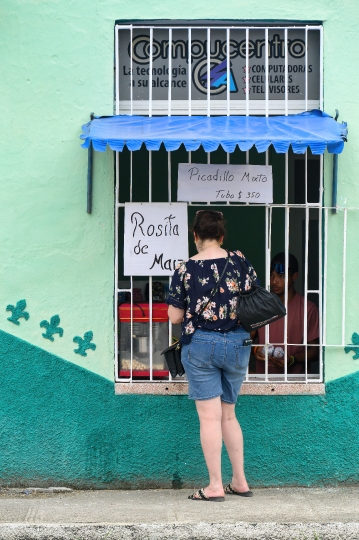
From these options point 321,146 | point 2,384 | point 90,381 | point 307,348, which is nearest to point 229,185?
point 321,146

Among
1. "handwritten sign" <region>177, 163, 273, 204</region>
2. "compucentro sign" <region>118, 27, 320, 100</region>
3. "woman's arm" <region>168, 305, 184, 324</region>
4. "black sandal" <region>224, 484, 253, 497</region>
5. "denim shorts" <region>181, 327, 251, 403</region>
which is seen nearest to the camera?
"denim shorts" <region>181, 327, 251, 403</region>

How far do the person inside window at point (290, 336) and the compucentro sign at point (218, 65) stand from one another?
1234 mm

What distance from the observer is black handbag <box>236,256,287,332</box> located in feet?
17.2

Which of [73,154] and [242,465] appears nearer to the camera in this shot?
[242,465]

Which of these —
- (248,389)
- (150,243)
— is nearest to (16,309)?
(150,243)

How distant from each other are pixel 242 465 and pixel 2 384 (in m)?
1.73

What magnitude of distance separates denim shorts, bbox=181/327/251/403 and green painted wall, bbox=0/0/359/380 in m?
0.83

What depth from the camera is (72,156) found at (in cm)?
589

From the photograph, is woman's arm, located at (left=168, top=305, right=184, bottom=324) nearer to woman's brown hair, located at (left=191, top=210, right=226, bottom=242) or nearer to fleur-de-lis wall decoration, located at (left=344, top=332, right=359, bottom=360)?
woman's brown hair, located at (left=191, top=210, right=226, bottom=242)

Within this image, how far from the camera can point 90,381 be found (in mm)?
5902

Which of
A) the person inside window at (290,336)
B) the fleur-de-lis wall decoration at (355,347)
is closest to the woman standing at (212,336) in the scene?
the person inside window at (290,336)

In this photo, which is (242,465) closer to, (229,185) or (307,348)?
(307,348)

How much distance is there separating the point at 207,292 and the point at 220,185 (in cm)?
91

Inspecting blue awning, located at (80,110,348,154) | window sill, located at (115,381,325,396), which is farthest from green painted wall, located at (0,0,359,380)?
blue awning, located at (80,110,348,154)
